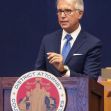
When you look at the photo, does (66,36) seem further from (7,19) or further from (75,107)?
(7,19)

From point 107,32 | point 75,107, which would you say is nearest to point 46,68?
point 75,107

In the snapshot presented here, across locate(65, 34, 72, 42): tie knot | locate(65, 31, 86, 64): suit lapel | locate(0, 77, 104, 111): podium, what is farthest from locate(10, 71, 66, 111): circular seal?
locate(65, 34, 72, 42): tie knot

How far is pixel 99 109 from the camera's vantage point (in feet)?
7.47

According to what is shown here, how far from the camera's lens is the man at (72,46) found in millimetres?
2447

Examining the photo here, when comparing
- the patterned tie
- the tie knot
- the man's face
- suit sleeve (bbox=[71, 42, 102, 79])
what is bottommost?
suit sleeve (bbox=[71, 42, 102, 79])

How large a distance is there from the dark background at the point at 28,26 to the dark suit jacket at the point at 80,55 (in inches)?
46.1

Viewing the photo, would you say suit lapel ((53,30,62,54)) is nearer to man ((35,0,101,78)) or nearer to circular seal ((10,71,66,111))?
man ((35,0,101,78))

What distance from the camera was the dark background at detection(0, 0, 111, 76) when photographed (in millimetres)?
→ 3762

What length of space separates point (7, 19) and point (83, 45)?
1538 millimetres

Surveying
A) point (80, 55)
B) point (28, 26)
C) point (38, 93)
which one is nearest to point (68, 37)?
point (80, 55)

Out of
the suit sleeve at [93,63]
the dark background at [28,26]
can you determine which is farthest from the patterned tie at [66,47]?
the dark background at [28,26]

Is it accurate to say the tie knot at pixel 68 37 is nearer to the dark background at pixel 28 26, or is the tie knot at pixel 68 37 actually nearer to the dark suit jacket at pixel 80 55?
the dark suit jacket at pixel 80 55

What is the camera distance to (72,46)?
254 centimetres

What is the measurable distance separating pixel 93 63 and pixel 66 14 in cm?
28
